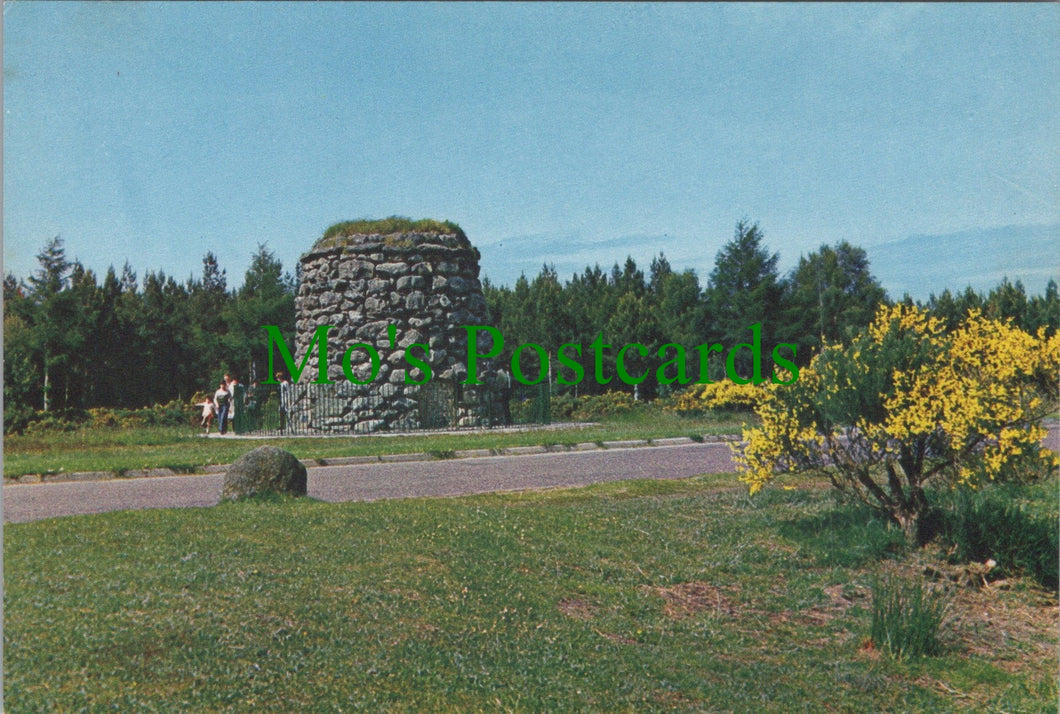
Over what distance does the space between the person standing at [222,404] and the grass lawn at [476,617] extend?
6.02m

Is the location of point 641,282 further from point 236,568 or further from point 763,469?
point 236,568

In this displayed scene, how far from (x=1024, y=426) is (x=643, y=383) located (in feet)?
53.1

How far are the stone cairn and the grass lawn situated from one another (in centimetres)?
1072

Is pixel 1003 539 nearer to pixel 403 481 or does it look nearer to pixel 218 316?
pixel 403 481

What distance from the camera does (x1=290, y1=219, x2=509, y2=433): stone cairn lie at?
59.8ft

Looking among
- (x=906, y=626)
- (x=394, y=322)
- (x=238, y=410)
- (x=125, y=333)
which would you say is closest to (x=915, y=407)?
(x=906, y=626)

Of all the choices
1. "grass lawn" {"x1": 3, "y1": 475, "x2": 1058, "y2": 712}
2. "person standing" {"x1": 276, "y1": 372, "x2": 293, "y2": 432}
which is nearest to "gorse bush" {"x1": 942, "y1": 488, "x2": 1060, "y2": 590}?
"grass lawn" {"x1": 3, "y1": 475, "x2": 1058, "y2": 712}

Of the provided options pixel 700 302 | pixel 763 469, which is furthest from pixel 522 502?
pixel 700 302

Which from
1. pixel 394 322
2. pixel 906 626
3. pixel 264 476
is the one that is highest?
pixel 394 322

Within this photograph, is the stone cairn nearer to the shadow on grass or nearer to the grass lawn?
the grass lawn

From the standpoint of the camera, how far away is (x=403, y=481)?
1066 centimetres

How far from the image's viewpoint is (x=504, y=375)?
68.2 feet

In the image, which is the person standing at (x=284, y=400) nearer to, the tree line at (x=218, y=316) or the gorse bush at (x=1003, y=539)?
the tree line at (x=218, y=316)

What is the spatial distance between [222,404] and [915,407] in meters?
10.9
